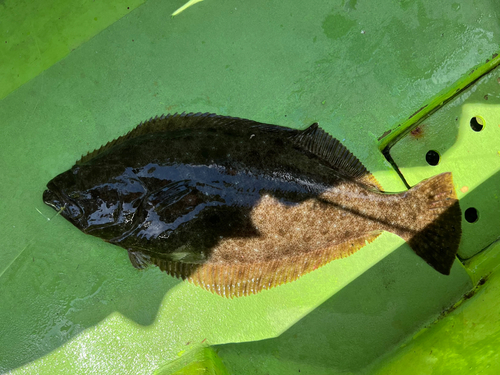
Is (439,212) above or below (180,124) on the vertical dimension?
above

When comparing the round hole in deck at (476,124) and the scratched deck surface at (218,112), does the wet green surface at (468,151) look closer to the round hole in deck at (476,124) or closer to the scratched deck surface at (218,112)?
the round hole in deck at (476,124)

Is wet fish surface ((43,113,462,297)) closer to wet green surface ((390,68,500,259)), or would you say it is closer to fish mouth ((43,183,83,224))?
fish mouth ((43,183,83,224))

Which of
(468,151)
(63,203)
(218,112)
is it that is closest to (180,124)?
(218,112)

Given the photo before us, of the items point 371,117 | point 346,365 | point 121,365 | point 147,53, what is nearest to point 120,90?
point 147,53

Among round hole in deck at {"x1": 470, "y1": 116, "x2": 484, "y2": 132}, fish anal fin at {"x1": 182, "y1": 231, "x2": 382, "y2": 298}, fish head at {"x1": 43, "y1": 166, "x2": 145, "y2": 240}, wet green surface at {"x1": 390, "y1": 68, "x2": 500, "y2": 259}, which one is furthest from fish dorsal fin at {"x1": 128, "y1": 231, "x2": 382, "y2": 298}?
round hole in deck at {"x1": 470, "y1": 116, "x2": 484, "y2": 132}

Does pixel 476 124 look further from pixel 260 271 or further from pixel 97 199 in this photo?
pixel 97 199

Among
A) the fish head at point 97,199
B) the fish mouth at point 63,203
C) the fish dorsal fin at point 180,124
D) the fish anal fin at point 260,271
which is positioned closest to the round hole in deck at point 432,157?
the fish anal fin at point 260,271
